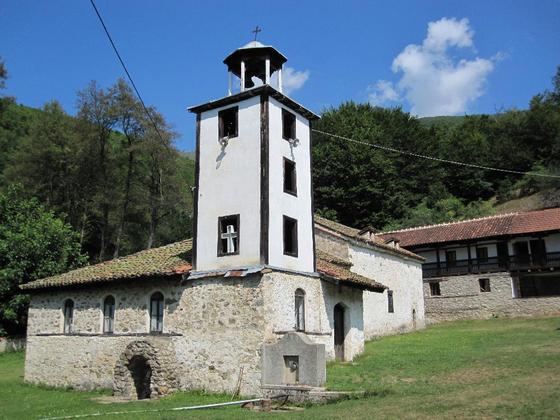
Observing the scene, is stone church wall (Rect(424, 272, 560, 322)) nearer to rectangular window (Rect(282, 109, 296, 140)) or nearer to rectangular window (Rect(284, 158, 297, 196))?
rectangular window (Rect(284, 158, 297, 196))

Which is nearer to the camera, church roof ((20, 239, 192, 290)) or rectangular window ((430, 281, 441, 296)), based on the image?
church roof ((20, 239, 192, 290))

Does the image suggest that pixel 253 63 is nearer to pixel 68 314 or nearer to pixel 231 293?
pixel 231 293

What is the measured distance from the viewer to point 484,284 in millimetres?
37688

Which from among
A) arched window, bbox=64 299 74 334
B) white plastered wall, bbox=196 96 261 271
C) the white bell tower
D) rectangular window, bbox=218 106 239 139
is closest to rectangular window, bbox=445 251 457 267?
the white bell tower

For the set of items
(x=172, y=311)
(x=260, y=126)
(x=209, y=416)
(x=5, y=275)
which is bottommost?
(x=209, y=416)

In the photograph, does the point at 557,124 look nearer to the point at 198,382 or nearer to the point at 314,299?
the point at 314,299

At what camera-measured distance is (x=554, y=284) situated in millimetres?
37094

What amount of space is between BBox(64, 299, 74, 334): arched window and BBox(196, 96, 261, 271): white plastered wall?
22.9 feet

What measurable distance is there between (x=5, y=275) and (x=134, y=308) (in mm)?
14703

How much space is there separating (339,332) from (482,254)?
2161cm

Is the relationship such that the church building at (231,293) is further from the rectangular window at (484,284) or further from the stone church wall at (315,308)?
the rectangular window at (484,284)

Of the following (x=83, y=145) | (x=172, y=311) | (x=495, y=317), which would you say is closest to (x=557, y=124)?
(x=495, y=317)

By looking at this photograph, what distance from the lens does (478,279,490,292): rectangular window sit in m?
37.5

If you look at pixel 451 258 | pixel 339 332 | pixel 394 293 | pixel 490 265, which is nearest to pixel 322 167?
pixel 451 258
